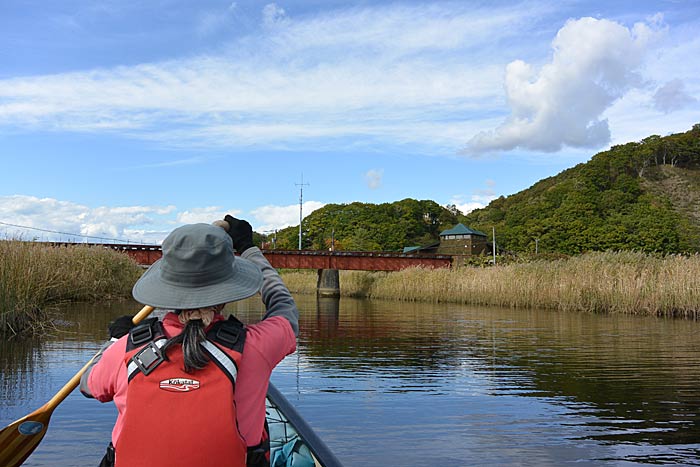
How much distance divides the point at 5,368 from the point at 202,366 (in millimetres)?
7415

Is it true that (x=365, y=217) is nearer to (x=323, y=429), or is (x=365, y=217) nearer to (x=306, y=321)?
(x=306, y=321)

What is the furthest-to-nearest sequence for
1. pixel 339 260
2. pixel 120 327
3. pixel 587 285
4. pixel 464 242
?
pixel 464 242
pixel 339 260
pixel 587 285
pixel 120 327

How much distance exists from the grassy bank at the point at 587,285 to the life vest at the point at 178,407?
19081 millimetres

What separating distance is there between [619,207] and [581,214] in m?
5.02

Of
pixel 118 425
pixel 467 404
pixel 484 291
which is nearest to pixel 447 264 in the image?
pixel 484 291

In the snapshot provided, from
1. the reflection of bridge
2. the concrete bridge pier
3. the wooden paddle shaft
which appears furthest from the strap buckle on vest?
the concrete bridge pier

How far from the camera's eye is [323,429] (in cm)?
600

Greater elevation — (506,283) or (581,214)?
(581,214)

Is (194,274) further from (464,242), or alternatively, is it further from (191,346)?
(464,242)

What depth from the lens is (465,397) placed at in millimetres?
7703

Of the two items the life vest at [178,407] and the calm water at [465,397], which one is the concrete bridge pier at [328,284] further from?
the life vest at [178,407]

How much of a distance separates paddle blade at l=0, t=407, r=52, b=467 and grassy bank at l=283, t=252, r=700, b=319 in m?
18.6

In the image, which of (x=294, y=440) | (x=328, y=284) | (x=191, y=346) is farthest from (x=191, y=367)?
(x=328, y=284)

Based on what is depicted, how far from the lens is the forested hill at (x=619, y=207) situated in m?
72.0
